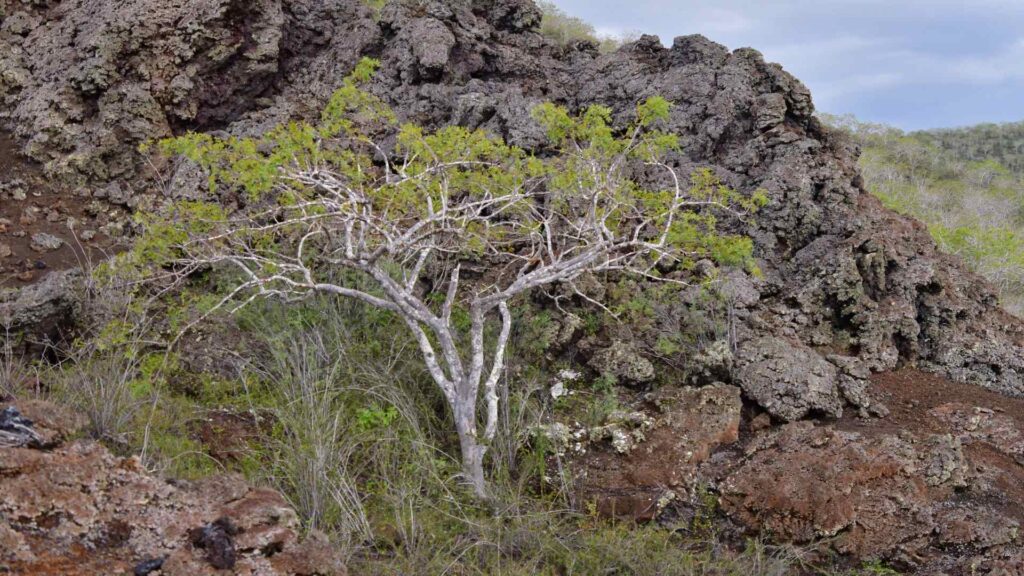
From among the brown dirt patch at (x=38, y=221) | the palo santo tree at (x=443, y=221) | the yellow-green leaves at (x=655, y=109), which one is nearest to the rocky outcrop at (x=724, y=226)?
the brown dirt patch at (x=38, y=221)

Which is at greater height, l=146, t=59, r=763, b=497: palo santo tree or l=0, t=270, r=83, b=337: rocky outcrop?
l=146, t=59, r=763, b=497: palo santo tree

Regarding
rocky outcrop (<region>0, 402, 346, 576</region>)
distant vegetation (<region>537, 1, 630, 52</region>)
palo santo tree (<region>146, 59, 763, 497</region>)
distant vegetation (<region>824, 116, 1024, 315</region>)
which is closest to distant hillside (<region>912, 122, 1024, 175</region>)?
distant vegetation (<region>824, 116, 1024, 315</region>)

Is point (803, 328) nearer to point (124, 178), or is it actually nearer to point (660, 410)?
point (660, 410)

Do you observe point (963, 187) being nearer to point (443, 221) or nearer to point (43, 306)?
point (443, 221)

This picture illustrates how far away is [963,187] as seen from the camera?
75.6ft

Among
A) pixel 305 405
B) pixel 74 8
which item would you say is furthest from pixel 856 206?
pixel 74 8

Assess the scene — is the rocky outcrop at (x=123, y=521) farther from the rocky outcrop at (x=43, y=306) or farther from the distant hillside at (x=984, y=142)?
the distant hillside at (x=984, y=142)

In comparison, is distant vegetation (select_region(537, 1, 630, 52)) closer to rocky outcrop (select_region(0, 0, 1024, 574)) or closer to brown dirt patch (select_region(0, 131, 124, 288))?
rocky outcrop (select_region(0, 0, 1024, 574))

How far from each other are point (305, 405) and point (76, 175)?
226 inches

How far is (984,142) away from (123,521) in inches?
1511

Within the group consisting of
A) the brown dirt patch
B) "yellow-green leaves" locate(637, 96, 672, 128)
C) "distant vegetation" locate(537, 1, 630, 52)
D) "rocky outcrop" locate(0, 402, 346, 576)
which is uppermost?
"distant vegetation" locate(537, 1, 630, 52)

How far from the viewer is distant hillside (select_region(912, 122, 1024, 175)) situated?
100 feet

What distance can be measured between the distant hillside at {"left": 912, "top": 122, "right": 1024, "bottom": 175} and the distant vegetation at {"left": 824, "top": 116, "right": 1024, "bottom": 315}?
0.03 metres

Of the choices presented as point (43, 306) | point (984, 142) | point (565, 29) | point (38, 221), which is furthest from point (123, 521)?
point (984, 142)
